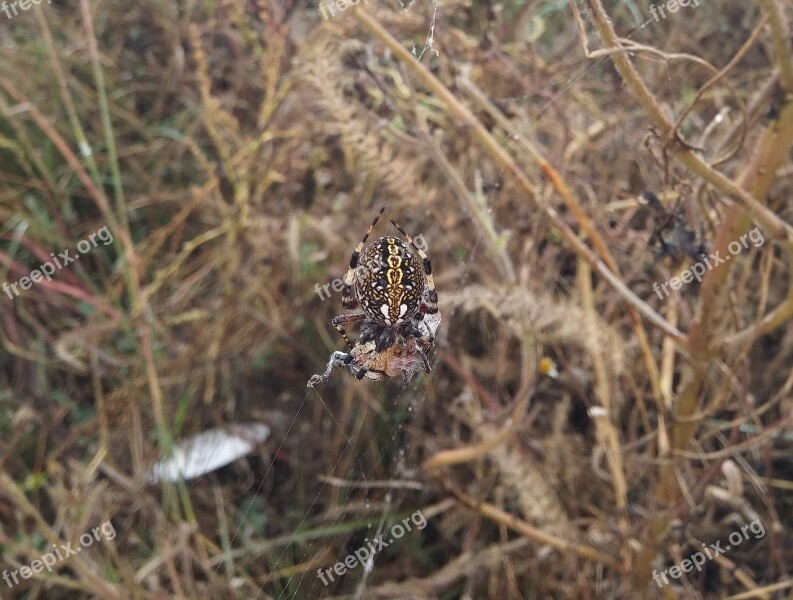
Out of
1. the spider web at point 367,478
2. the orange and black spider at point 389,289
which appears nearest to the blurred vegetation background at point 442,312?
the spider web at point 367,478

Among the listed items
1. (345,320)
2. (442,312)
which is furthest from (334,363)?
(442,312)

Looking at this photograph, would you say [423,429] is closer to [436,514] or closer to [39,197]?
[436,514]

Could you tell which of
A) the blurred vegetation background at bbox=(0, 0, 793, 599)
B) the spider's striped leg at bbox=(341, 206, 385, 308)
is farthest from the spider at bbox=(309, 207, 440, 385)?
the blurred vegetation background at bbox=(0, 0, 793, 599)

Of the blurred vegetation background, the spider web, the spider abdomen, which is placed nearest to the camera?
the spider abdomen

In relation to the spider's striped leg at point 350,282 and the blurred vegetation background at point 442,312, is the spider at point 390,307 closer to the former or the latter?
the spider's striped leg at point 350,282

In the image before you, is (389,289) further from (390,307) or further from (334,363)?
(334,363)

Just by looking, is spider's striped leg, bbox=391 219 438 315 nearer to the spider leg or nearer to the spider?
the spider
